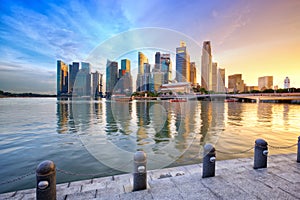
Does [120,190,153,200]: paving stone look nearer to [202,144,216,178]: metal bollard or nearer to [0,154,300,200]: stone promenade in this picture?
[0,154,300,200]: stone promenade

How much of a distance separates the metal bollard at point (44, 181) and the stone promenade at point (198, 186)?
1.77 ft

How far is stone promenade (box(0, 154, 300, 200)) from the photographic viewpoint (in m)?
3.61

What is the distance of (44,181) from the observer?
3133 millimetres

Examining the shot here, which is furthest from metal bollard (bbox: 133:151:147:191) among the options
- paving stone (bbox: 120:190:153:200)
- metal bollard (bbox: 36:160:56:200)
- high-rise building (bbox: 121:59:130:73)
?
high-rise building (bbox: 121:59:130:73)

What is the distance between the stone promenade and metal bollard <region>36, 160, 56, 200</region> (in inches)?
21.2

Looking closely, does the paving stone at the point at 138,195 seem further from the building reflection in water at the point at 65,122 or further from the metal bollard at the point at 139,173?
the building reflection in water at the point at 65,122

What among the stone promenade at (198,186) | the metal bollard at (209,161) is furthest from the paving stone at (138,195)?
the metal bollard at (209,161)

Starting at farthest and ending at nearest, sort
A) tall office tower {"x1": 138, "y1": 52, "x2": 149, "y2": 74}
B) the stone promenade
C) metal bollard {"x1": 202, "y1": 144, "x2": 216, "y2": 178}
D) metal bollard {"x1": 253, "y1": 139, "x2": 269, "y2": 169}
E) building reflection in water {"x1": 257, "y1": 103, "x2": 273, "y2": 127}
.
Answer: building reflection in water {"x1": 257, "y1": 103, "x2": 273, "y2": 127} < tall office tower {"x1": 138, "y1": 52, "x2": 149, "y2": 74} < metal bollard {"x1": 253, "y1": 139, "x2": 269, "y2": 169} < metal bollard {"x1": 202, "y1": 144, "x2": 216, "y2": 178} < the stone promenade

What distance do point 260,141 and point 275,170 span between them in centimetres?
93

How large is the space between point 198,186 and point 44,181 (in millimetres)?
3407

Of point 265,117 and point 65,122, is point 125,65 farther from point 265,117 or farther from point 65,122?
point 265,117

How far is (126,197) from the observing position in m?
3.51

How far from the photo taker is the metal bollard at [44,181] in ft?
10.2

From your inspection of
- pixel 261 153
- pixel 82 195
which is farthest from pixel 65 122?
pixel 261 153
